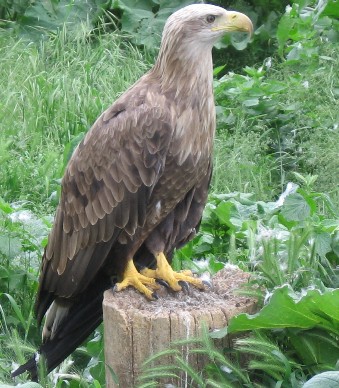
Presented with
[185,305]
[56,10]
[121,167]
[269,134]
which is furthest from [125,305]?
[56,10]

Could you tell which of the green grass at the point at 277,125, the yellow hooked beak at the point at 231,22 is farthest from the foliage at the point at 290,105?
the yellow hooked beak at the point at 231,22

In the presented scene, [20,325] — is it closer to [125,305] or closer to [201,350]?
[125,305]

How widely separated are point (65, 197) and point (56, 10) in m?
4.58

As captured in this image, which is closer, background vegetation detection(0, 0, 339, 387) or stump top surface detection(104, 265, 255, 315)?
background vegetation detection(0, 0, 339, 387)

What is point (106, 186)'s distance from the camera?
195 inches

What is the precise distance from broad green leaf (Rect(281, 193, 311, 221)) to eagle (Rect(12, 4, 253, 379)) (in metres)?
0.41

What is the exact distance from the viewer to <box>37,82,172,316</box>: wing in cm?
483

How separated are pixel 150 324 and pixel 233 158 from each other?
3.01m

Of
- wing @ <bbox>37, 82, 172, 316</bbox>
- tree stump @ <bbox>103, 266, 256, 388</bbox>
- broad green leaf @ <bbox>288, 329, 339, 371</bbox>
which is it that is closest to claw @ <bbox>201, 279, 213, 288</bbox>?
tree stump @ <bbox>103, 266, 256, 388</bbox>

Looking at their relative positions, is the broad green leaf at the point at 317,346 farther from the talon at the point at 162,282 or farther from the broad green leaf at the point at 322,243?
the talon at the point at 162,282

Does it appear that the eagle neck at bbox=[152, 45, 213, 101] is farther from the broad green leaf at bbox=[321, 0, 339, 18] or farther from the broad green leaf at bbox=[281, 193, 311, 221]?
the broad green leaf at bbox=[321, 0, 339, 18]

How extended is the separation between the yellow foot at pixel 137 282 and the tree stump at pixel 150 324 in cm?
5

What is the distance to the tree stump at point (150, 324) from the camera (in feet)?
14.8

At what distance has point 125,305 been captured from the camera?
473cm
